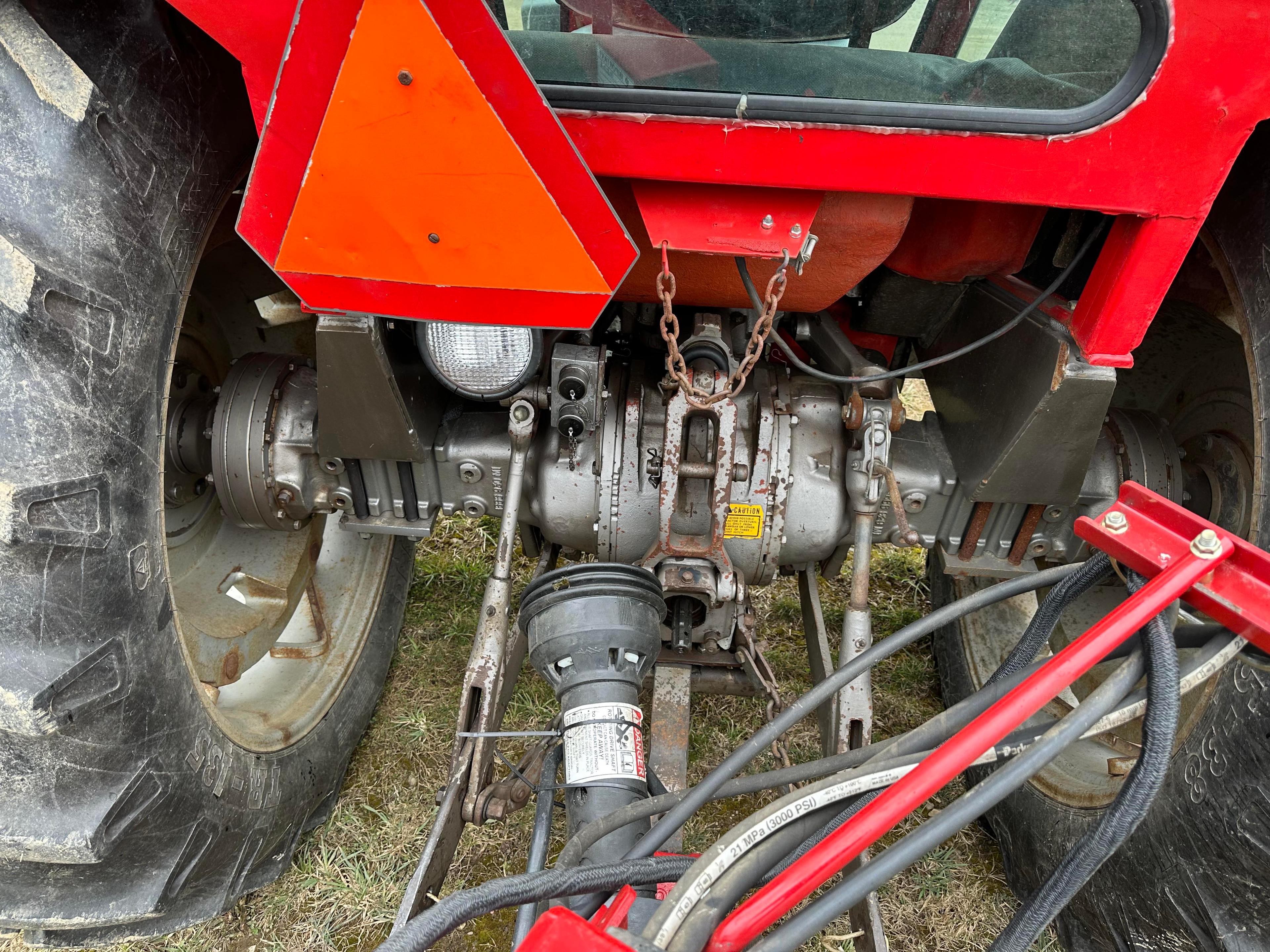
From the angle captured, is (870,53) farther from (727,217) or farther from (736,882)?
(736,882)

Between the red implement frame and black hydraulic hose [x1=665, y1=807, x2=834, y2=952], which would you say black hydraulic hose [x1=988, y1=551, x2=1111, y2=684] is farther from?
black hydraulic hose [x1=665, y1=807, x2=834, y2=952]

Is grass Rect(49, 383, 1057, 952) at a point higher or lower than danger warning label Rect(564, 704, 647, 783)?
lower

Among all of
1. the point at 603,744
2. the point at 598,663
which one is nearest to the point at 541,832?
the point at 603,744

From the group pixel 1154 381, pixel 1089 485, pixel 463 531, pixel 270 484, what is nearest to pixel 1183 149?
pixel 1089 485

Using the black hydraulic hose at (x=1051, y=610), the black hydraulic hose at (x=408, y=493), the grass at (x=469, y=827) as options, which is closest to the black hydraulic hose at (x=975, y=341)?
the black hydraulic hose at (x=1051, y=610)

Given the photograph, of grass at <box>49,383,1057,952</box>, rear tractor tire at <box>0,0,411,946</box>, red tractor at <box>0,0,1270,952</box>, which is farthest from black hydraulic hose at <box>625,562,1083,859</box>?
rear tractor tire at <box>0,0,411,946</box>

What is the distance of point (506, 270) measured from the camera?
1010mm

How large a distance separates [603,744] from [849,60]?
3.35 ft

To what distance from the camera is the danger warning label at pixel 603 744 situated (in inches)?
47.7

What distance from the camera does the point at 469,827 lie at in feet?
5.97

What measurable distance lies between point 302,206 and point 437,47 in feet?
0.83

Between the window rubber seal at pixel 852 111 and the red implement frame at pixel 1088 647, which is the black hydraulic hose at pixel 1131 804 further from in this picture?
the window rubber seal at pixel 852 111

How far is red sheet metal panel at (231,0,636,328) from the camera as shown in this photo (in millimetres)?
842

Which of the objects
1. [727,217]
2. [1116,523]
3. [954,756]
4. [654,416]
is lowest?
[654,416]
